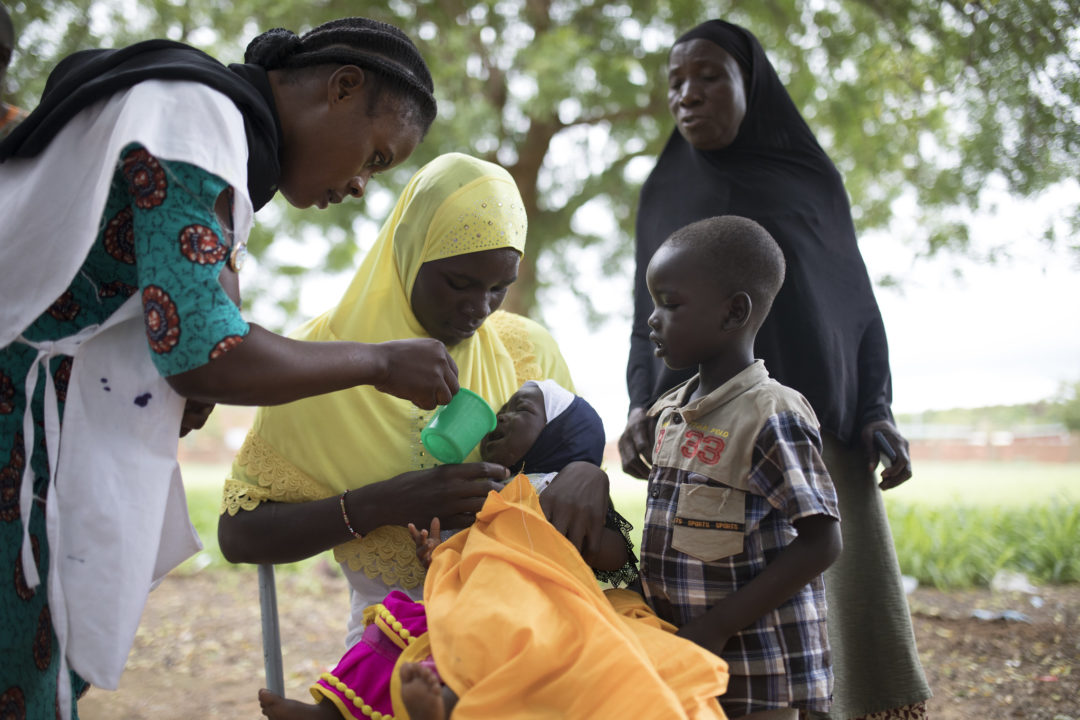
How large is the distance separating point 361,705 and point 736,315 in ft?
4.12

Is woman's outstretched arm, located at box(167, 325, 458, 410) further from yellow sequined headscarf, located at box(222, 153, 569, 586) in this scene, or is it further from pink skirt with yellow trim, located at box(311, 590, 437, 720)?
yellow sequined headscarf, located at box(222, 153, 569, 586)

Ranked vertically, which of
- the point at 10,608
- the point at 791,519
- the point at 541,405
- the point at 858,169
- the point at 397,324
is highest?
the point at 858,169

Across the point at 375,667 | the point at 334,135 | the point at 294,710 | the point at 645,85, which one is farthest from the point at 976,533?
the point at 334,135

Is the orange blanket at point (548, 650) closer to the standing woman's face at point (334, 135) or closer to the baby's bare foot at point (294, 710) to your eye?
the baby's bare foot at point (294, 710)

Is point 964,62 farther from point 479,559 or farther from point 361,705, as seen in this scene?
point 361,705

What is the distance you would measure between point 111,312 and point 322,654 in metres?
4.12

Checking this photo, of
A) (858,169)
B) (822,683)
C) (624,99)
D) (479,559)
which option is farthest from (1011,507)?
(479,559)

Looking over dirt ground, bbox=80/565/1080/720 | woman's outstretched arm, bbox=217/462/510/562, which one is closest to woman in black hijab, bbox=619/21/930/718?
woman's outstretched arm, bbox=217/462/510/562

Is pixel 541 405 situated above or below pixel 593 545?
above

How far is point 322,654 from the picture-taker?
5262mm

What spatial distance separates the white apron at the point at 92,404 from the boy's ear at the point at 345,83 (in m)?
0.30

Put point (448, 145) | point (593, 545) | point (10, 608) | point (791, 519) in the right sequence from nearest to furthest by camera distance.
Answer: point (10, 608) < point (791, 519) < point (593, 545) < point (448, 145)

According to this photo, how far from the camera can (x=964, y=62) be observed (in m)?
4.85

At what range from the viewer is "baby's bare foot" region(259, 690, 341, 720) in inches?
73.2
